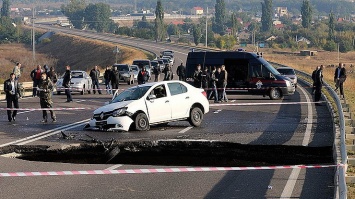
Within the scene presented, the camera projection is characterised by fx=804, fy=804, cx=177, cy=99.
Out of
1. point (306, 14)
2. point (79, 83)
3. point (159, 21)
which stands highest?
point (306, 14)

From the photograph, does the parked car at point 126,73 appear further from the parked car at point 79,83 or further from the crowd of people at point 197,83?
the crowd of people at point 197,83

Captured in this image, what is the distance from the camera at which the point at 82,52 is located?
128500 millimetres

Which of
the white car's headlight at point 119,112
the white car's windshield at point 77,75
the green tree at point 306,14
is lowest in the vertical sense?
the white car's windshield at point 77,75

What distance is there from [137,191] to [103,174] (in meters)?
1.75

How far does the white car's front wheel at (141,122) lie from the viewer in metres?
21.0

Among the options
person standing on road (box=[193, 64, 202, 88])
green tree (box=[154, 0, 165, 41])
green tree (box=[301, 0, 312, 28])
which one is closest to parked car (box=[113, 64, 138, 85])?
person standing on road (box=[193, 64, 202, 88])

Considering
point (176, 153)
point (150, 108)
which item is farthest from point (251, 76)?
point (176, 153)

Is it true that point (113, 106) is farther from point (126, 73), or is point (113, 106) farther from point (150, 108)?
point (126, 73)

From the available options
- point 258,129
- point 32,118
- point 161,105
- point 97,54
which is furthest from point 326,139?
point 97,54

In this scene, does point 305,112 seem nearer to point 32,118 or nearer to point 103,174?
point 32,118

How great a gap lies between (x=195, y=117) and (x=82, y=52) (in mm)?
107408

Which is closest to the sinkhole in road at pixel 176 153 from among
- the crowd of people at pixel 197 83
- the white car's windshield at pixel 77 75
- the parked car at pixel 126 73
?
the crowd of people at pixel 197 83

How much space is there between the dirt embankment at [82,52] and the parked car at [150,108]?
73.9m

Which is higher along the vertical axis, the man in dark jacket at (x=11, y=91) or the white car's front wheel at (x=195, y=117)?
the man in dark jacket at (x=11, y=91)
